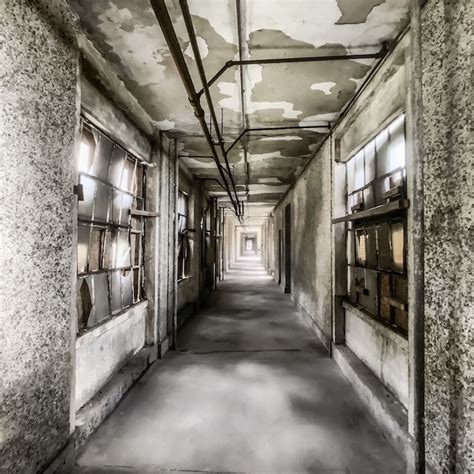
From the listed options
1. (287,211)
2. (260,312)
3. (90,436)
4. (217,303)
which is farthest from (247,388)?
(287,211)

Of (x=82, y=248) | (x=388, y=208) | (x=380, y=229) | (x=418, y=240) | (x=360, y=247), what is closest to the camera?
(x=418, y=240)

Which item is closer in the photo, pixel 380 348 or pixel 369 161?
pixel 380 348

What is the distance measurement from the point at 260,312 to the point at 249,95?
4.40 m

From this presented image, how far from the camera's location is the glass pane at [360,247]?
3.27 meters

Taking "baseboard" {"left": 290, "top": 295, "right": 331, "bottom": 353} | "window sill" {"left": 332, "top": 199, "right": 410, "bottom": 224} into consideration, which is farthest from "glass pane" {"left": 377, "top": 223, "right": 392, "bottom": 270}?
"baseboard" {"left": 290, "top": 295, "right": 331, "bottom": 353}

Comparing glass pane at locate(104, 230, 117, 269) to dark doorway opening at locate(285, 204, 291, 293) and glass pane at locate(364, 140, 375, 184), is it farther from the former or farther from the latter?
dark doorway opening at locate(285, 204, 291, 293)

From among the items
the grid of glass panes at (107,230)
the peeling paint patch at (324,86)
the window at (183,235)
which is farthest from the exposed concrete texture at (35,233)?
the window at (183,235)

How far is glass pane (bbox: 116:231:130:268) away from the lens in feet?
10.4

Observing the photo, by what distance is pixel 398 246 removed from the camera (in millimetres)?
2508

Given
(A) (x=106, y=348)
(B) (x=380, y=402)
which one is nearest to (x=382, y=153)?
(B) (x=380, y=402)

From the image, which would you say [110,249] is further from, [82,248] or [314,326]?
[314,326]

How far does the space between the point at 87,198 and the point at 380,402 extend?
2.84 meters

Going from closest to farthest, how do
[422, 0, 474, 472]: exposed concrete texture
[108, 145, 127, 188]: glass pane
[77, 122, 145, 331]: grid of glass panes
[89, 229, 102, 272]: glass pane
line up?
[422, 0, 474, 472]: exposed concrete texture, [77, 122, 145, 331]: grid of glass panes, [89, 229, 102, 272]: glass pane, [108, 145, 127, 188]: glass pane

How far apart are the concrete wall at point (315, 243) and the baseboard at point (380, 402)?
2.68 feet
